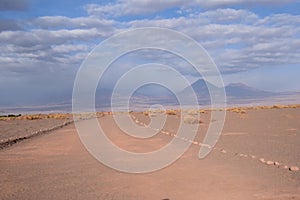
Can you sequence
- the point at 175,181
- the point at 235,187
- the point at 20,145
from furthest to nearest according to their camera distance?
the point at 20,145 < the point at 175,181 < the point at 235,187

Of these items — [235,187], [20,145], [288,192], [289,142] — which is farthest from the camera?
[20,145]

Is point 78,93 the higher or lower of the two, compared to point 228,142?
higher

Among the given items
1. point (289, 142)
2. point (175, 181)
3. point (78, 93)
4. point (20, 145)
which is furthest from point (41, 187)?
point (289, 142)

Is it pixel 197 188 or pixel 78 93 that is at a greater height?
pixel 78 93

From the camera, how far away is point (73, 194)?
9219 millimetres

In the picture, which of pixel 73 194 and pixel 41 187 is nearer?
pixel 73 194

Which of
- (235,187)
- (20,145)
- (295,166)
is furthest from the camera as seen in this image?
(20,145)

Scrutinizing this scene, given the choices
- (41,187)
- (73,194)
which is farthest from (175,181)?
(41,187)

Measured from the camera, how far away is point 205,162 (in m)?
13.5

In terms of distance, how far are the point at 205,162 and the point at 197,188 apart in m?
4.03

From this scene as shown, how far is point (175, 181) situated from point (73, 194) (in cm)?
265

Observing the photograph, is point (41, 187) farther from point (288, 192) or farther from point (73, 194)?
point (288, 192)

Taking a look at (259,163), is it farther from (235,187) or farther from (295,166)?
(235,187)

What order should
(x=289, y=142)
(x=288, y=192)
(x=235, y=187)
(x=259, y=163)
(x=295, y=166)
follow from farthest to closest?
(x=289, y=142), (x=259, y=163), (x=295, y=166), (x=235, y=187), (x=288, y=192)
